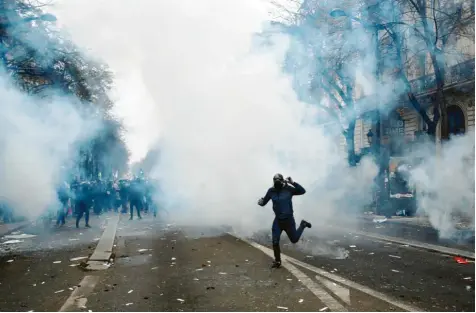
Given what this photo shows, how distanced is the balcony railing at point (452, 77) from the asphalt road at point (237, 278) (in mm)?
10958

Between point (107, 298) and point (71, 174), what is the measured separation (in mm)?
12028

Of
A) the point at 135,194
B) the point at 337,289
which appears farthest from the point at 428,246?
the point at 135,194

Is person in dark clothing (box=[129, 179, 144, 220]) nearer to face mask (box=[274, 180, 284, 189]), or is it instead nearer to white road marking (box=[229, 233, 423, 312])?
white road marking (box=[229, 233, 423, 312])

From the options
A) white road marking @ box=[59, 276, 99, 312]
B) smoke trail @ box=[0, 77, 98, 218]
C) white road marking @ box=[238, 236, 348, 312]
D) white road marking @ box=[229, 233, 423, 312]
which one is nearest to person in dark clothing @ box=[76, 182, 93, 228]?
smoke trail @ box=[0, 77, 98, 218]

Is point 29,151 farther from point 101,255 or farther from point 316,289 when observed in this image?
point 316,289

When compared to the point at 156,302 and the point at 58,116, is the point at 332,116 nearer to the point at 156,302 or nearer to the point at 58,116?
the point at 58,116

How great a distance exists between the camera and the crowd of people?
14688 millimetres

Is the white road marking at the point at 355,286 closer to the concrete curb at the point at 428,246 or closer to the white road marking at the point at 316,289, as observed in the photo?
the white road marking at the point at 316,289

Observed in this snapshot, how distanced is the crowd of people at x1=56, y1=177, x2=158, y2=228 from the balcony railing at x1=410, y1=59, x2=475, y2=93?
13.1 meters

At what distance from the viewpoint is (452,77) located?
17938 mm

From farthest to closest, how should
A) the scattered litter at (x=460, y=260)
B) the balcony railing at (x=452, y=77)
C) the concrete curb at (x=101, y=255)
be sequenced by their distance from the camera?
the balcony railing at (x=452, y=77) → the concrete curb at (x=101, y=255) → the scattered litter at (x=460, y=260)

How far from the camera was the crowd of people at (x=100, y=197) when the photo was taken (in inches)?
578

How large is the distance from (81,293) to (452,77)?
17440 millimetres

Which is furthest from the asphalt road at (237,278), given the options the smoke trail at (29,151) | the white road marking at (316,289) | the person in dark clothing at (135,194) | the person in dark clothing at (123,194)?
the person in dark clothing at (123,194)
